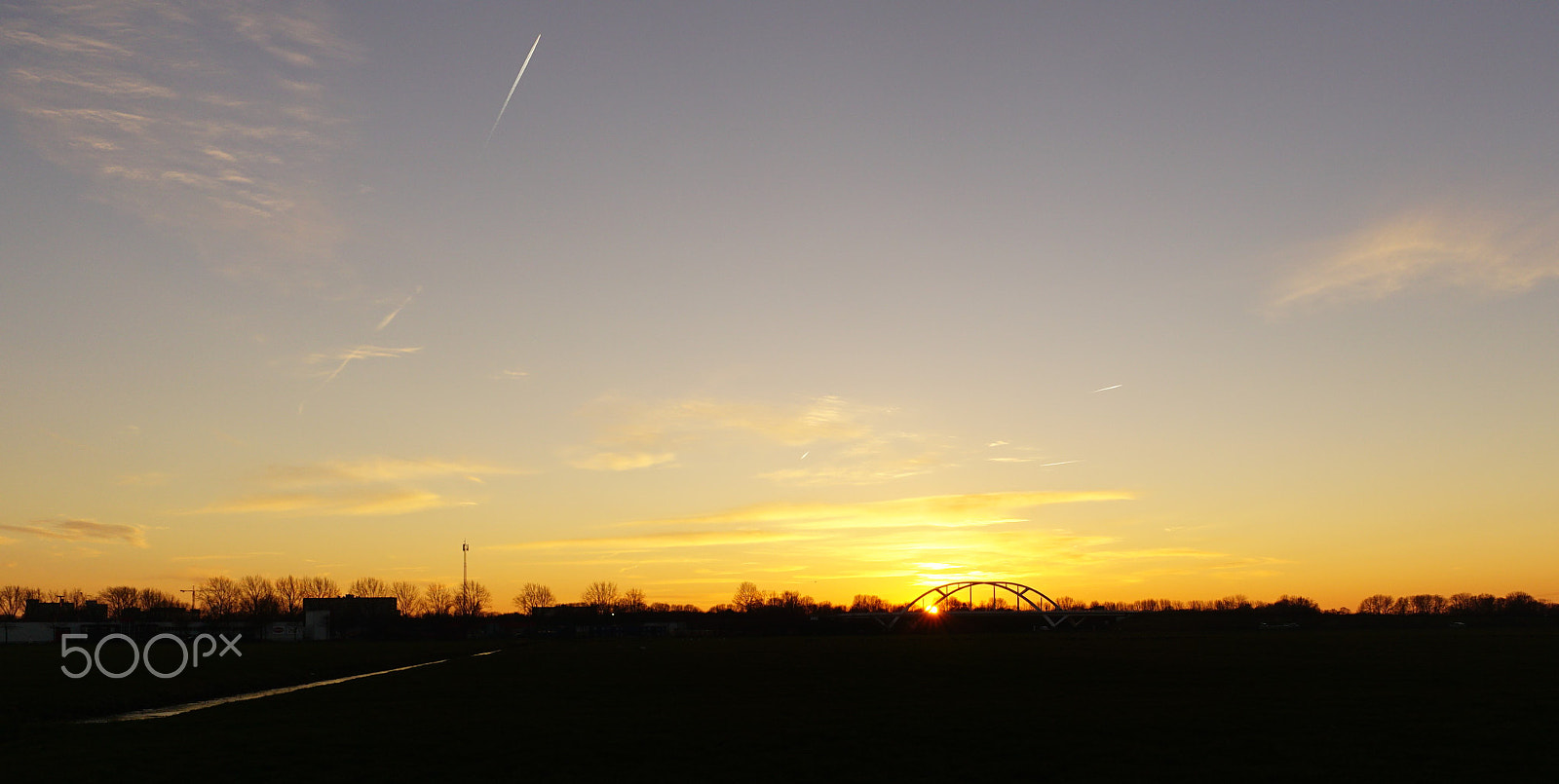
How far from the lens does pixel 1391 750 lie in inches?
1256

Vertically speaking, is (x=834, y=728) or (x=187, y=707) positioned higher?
(x=834, y=728)

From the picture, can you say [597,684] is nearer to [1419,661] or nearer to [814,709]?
[814,709]

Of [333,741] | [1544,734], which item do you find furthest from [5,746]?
[1544,734]

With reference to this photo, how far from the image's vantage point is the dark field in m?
29.6

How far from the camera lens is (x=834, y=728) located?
38719mm

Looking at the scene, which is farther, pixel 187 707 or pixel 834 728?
pixel 187 707

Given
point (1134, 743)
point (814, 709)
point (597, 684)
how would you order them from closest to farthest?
1. point (1134, 743)
2. point (814, 709)
3. point (597, 684)

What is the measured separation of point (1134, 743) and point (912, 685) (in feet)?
92.3

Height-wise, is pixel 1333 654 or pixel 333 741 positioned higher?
pixel 333 741

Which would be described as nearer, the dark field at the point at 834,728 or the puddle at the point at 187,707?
the dark field at the point at 834,728

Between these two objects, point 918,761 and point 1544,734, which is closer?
point 918,761

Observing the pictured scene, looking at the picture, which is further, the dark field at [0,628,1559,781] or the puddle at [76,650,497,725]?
the puddle at [76,650,497,725]

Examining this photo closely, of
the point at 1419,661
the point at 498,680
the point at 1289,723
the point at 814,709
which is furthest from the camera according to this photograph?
the point at 1419,661

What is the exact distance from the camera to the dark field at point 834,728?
2965 centimetres
